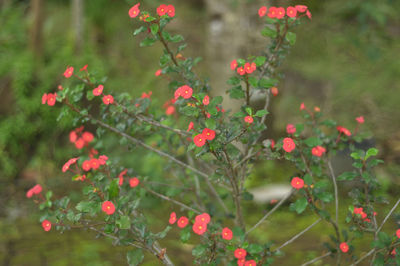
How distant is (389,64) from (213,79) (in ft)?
8.52

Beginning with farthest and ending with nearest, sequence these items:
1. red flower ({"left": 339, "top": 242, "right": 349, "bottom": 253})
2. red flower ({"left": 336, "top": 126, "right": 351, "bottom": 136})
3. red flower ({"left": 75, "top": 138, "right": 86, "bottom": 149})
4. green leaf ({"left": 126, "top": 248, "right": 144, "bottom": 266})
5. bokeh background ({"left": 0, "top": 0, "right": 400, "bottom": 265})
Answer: bokeh background ({"left": 0, "top": 0, "right": 400, "bottom": 265}) → red flower ({"left": 75, "top": 138, "right": 86, "bottom": 149}) → red flower ({"left": 336, "top": 126, "right": 351, "bottom": 136}) → red flower ({"left": 339, "top": 242, "right": 349, "bottom": 253}) → green leaf ({"left": 126, "top": 248, "right": 144, "bottom": 266})

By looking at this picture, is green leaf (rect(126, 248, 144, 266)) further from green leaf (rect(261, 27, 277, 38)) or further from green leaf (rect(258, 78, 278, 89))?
green leaf (rect(261, 27, 277, 38))

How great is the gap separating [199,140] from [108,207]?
1.45 feet

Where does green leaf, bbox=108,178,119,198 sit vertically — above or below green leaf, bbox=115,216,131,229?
above

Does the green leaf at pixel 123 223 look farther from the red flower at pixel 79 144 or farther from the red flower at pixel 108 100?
the red flower at pixel 79 144

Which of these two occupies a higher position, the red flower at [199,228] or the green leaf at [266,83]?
the green leaf at [266,83]

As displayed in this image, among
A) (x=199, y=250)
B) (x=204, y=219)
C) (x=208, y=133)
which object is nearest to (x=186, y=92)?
(x=208, y=133)

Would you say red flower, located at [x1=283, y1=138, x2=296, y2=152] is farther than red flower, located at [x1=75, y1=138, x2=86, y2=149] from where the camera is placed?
No

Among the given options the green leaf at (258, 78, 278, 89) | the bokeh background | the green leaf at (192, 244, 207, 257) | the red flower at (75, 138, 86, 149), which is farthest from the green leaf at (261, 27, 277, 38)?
the bokeh background

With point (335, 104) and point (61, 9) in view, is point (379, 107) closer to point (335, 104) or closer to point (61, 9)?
point (335, 104)

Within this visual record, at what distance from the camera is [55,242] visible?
3.16 meters

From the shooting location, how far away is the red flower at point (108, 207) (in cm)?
154

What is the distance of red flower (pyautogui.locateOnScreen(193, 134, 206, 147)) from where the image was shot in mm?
1401

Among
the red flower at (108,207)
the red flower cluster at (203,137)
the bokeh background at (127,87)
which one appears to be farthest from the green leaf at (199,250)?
the bokeh background at (127,87)
